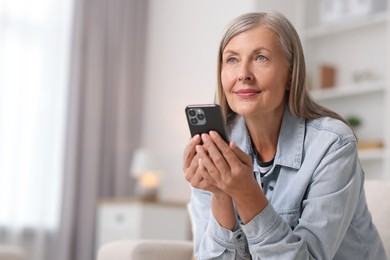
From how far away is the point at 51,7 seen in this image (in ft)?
16.3

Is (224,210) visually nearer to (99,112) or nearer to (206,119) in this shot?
(206,119)

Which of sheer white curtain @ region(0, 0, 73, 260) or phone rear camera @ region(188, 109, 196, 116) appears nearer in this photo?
phone rear camera @ region(188, 109, 196, 116)

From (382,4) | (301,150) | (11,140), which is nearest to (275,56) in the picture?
(301,150)

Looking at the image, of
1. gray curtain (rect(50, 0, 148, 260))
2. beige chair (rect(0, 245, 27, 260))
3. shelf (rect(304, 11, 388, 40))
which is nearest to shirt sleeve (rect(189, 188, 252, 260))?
beige chair (rect(0, 245, 27, 260))

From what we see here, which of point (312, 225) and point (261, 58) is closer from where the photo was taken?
point (312, 225)

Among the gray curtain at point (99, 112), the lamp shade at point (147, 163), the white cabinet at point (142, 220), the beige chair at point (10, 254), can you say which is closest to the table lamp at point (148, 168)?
the lamp shade at point (147, 163)

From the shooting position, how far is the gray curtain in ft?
16.3

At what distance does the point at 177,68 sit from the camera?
205 inches

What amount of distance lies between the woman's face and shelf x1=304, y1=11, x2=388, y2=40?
307 cm

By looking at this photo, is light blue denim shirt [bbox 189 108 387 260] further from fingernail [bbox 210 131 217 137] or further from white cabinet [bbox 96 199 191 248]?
white cabinet [bbox 96 199 191 248]

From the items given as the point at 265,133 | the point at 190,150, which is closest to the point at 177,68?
the point at 265,133

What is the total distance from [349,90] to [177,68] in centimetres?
136

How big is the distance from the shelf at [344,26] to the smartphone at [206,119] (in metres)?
3.26

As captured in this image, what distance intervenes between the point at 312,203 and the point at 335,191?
0.05m
